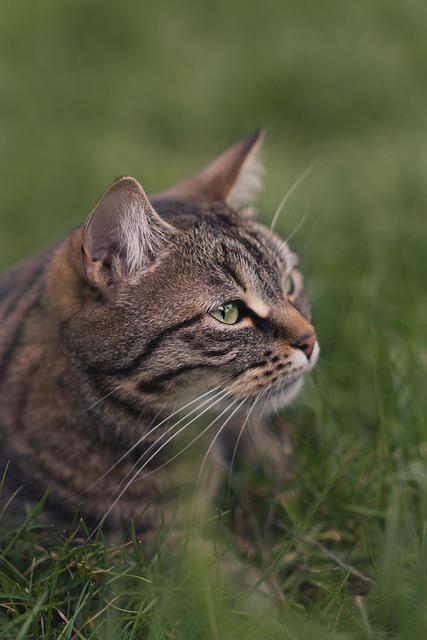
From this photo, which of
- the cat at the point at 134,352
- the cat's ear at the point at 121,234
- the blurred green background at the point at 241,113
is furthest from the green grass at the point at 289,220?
the cat's ear at the point at 121,234

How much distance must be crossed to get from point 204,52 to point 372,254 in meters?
2.29

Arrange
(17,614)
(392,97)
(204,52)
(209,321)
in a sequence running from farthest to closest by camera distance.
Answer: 1. (204,52)
2. (392,97)
3. (209,321)
4. (17,614)

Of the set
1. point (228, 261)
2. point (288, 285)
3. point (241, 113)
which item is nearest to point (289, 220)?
point (241, 113)

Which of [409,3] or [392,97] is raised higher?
[409,3]

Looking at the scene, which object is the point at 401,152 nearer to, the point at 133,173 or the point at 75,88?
the point at 133,173

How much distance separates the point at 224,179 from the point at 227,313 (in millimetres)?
623

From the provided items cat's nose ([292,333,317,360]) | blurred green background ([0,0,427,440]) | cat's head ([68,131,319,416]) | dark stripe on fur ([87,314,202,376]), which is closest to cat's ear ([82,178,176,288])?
cat's head ([68,131,319,416])

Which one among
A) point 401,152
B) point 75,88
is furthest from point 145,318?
point 75,88

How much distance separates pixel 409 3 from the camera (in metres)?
5.49

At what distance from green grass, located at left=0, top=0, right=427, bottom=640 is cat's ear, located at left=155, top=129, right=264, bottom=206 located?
2.01ft

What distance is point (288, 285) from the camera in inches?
98.4

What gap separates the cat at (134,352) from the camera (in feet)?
7.11

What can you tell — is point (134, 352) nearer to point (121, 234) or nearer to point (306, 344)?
point (121, 234)

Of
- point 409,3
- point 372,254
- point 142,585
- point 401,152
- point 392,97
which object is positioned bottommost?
point 142,585
